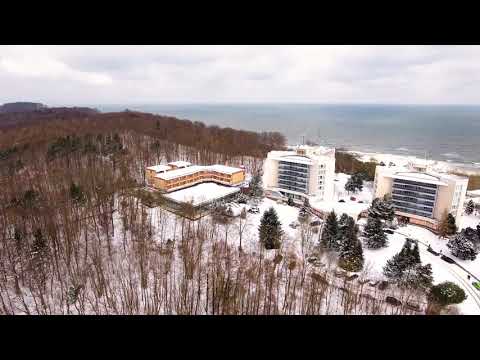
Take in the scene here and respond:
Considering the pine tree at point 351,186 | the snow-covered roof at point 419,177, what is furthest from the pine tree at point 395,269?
the pine tree at point 351,186

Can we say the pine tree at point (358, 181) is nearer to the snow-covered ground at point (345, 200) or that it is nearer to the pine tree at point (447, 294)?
the snow-covered ground at point (345, 200)

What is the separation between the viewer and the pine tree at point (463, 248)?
9141 millimetres

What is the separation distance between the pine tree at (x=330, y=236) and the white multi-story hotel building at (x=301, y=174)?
3900mm

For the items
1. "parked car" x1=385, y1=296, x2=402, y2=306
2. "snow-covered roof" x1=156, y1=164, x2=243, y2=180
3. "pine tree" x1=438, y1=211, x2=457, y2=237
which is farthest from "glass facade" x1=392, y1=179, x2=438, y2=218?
"snow-covered roof" x1=156, y1=164, x2=243, y2=180

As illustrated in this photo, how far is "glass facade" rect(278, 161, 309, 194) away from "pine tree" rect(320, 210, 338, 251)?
401cm

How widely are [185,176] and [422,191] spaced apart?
10.2 metres

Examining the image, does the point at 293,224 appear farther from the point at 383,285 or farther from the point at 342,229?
the point at 383,285

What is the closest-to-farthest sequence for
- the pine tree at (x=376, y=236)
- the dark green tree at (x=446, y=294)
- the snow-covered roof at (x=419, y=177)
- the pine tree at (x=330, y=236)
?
the dark green tree at (x=446, y=294)
the pine tree at (x=330, y=236)
the pine tree at (x=376, y=236)
the snow-covered roof at (x=419, y=177)

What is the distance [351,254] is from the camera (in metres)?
8.83

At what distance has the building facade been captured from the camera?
→ 45.3 ft

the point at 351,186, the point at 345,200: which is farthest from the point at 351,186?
the point at 345,200

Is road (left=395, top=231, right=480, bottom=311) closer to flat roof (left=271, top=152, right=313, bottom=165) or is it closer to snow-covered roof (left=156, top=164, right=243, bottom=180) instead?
flat roof (left=271, top=152, right=313, bottom=165)
